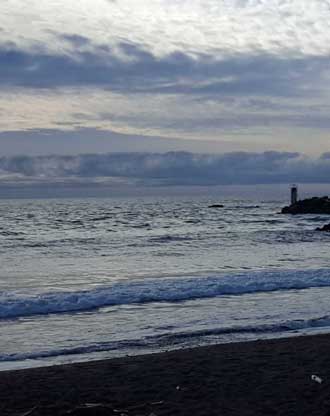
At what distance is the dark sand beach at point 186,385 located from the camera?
6.92 meters

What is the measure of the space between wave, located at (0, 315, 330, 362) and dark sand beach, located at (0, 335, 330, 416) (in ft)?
3.68

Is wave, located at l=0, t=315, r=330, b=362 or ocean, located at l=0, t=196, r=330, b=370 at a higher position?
wave, located at l=0, t=315, r=330, b=362

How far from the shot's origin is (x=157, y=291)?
16.5 meters

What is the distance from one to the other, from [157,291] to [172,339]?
5.26 metres

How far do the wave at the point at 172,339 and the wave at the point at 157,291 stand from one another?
11.8 feet

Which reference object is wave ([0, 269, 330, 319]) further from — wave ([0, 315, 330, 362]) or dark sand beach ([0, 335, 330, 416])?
dark sand beach ([0, 335, 330, 416])

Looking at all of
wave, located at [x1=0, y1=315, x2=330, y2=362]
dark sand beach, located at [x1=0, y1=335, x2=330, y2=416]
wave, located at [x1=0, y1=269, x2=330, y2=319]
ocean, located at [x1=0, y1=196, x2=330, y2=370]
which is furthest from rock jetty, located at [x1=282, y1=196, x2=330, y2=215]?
dark sand beach, located at [x1=0, y1=335, x2=330, y2=416]

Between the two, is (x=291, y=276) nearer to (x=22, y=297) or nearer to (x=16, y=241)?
(x=22, y=297)

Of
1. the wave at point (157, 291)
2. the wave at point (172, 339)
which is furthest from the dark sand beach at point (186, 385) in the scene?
the wave at point (157, 291)

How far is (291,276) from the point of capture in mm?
19734

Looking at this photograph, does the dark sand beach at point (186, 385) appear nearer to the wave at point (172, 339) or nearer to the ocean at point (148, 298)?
the wave at point (172, 339)

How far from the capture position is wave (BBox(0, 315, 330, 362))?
10250mm

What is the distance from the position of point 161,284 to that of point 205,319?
4.57 metres

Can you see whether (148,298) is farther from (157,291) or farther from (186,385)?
(186,385)
